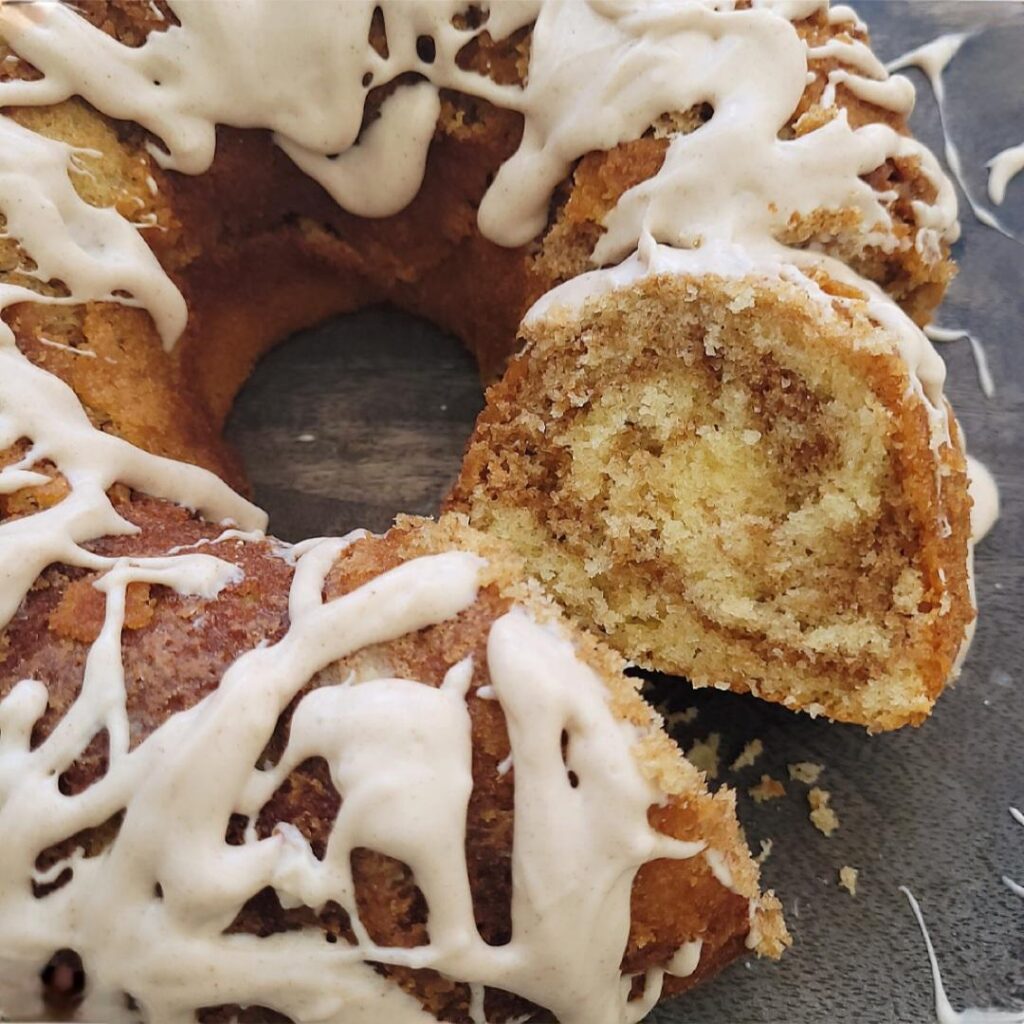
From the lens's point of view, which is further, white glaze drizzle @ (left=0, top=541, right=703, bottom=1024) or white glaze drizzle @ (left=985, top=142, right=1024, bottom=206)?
white glaze drizzle @ (left=985, top=142, right=1024, bottom=206)

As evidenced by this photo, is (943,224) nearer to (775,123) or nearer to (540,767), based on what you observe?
(775,123)

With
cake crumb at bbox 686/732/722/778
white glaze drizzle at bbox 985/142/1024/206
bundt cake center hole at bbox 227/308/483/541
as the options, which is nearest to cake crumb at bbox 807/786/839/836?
cake crumb at bbox 686/732/722/778

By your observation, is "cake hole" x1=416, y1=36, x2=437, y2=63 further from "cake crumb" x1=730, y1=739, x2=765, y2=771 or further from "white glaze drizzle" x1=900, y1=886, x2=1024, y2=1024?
"white glaze drizzle" x1=900, y1=886, x2=1024, y2=1024

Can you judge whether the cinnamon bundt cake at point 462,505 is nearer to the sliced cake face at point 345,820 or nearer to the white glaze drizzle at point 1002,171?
the sliced cake face at point 345,820

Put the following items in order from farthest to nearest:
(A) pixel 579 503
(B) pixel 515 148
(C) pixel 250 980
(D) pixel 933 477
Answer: (B) pixel 515 148 < (A) pixel 579 503 < (D) pixel 933 477 < (C) pixel 250 980

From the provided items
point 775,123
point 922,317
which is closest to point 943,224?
point 922,317
